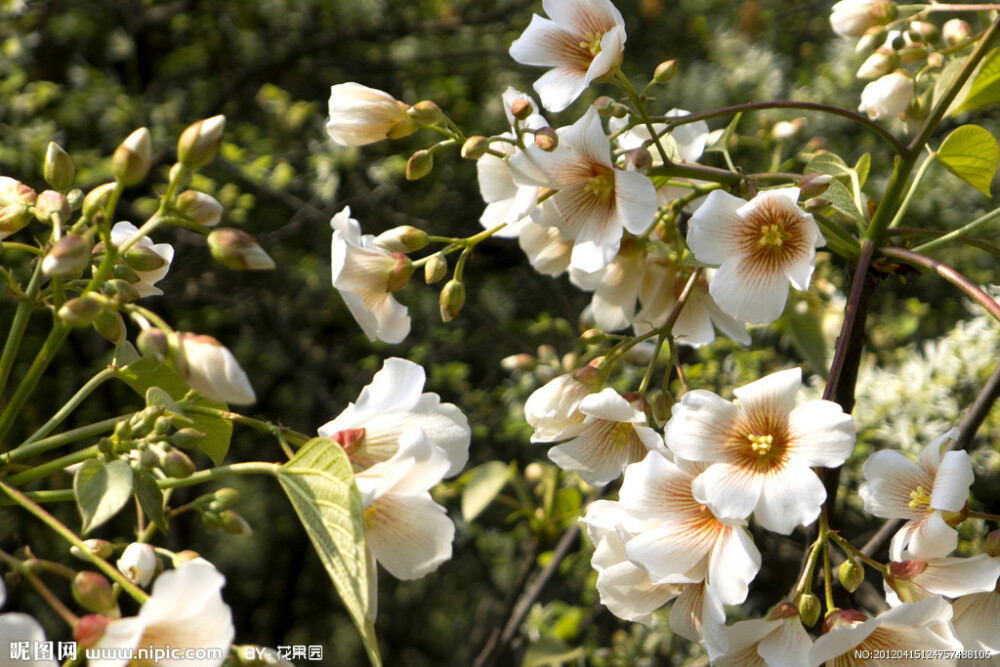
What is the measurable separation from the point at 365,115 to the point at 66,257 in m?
0.43

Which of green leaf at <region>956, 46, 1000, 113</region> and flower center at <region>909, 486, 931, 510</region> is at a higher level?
green leaf at <region>956, 46, 1000, 113</region>

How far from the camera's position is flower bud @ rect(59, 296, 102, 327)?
2.10ft

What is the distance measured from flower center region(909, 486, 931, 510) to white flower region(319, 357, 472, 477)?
407 millimetres

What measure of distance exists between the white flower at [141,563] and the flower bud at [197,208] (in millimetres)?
303

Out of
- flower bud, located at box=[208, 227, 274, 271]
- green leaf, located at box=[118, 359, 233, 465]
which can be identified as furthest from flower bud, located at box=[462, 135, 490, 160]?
green leaf, located at box=[118, 359, 233, 465]

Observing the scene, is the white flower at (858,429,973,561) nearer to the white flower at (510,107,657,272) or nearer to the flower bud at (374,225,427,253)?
the white flower at (510,107,657,272)

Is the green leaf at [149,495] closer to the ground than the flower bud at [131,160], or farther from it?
closer to the ground

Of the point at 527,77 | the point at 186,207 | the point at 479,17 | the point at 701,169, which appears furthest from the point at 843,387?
the point at 479,17

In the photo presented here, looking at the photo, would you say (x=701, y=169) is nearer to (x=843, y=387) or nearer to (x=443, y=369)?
(x=843, y=387)

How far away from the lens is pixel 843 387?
0.96m

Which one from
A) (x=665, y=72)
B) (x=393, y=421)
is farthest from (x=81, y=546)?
(x=665, y=72)

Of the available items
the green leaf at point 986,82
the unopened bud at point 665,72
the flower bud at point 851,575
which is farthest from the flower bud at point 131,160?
the green leaf at point 986,82

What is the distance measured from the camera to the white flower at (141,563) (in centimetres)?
80

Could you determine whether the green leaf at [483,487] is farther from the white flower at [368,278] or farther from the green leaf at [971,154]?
the green leaf at [971,154]
